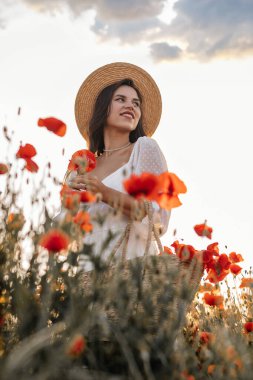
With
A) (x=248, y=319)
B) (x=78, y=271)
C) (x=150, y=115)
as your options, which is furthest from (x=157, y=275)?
(x=150, y=115)

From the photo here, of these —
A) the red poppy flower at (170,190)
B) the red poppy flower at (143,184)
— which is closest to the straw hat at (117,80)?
the red poppy flower at (170,190)

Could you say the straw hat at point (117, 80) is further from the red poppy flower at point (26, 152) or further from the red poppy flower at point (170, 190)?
the red poppy flower at point (170, 190)

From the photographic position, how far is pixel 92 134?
3.90 metres

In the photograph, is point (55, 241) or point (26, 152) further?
point (26, 152)

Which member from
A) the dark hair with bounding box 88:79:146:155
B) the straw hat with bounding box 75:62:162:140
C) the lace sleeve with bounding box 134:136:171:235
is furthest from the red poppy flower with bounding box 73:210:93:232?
the straw hat with bounding box 75:62:162:140

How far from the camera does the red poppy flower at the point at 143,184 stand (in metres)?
1.78

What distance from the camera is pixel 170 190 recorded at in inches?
79.7

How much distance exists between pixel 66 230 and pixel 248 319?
211 centimetres

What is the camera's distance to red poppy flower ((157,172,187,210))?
6.40 ft

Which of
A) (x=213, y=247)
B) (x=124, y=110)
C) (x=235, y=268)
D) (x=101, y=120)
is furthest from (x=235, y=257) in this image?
(x=101, y=120)

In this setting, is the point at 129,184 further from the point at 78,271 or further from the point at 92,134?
the point at 92,134

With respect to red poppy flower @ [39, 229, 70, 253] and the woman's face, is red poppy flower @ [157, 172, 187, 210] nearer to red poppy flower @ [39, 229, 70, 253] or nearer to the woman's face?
red poppy flower @ [39, 229, 70, 253]

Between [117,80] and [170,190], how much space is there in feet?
7.42

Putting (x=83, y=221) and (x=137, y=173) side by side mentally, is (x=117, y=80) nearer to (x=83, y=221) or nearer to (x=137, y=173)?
(x=137, y=173)
